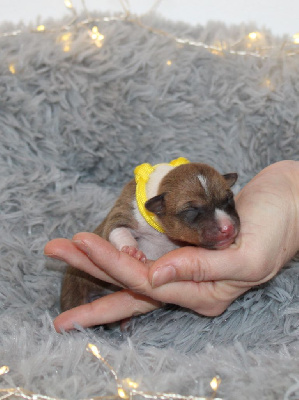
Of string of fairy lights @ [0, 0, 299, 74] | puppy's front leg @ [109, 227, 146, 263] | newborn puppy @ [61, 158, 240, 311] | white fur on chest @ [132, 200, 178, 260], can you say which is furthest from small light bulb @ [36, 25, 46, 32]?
puppy's front leg @ [109, 227, 146, 263]

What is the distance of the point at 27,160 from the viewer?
4316 mm

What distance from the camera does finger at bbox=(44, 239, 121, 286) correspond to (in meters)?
2.98

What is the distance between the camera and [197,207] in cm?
303

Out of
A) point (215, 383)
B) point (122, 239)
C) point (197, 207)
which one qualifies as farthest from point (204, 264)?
point (122, 239)

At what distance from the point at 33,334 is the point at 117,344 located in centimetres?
50

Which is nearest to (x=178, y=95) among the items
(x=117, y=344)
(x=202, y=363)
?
(x=117, y=344)

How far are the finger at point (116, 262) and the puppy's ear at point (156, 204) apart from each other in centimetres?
39

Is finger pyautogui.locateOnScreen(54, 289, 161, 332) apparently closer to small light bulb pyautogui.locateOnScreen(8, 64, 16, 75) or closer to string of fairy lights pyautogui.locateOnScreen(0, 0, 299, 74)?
small light bulb pyautogui.locateOnScreen(8, 64, 16, 75)

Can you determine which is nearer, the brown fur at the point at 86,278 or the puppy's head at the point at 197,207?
the puppy's head at the point at 197,207

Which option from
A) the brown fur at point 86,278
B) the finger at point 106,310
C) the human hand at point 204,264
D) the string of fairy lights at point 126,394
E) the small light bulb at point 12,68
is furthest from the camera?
the small light bulb at point 12,68

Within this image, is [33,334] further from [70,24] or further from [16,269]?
[70,24]

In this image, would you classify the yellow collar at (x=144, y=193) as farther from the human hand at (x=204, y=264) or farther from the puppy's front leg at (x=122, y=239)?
the human hand at (x=204, y=264)

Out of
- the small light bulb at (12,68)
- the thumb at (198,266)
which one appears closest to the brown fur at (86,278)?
the thumb at (198,266)

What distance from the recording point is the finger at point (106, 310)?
10.4 ft
